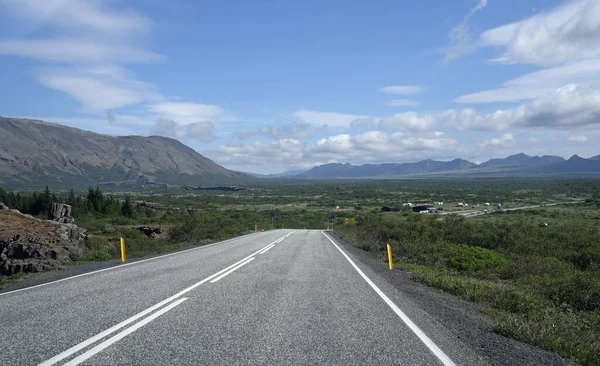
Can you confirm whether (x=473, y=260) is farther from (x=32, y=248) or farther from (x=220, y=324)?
(x=32, y=248)

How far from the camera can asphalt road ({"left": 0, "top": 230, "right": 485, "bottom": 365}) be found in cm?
545

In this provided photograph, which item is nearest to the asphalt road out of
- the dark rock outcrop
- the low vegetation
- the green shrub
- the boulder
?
the low vegetation

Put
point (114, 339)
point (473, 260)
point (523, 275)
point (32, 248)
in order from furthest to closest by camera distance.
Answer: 1. point (473, 260)
2. point (32, 248)
3. point (523, 275)
4. point (114, 339)

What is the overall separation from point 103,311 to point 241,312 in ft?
7.86

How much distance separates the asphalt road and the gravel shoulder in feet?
0.82

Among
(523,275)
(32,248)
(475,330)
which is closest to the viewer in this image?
(475,330)

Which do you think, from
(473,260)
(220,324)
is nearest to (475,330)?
(220,324)

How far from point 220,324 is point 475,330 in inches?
165

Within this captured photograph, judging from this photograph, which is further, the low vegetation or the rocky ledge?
the rocky ledge

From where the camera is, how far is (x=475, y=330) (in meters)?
7.35

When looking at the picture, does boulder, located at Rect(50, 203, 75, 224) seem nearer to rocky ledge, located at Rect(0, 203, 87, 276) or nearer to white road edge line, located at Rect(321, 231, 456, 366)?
rocky ledge, located at Rect(0, 203, 87, 276)

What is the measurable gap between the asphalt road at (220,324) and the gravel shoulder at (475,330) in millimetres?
250

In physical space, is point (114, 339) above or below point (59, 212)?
above

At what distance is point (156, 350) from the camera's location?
5.59 m
